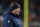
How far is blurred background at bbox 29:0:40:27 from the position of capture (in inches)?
110

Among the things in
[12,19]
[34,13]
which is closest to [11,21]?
[12,19]

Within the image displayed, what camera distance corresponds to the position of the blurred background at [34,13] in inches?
110

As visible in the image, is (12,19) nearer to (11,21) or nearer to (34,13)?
(11,21)

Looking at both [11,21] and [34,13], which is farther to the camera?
[34,13]

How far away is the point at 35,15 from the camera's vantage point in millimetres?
2809

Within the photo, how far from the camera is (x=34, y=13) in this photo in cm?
280

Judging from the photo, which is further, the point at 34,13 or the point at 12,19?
the point at 34,13

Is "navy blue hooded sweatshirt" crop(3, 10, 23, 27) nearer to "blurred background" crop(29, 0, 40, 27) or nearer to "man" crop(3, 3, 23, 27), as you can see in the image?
"man" crop(3, 3, 23, 27)

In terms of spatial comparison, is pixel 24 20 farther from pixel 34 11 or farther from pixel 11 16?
pixel 11 16


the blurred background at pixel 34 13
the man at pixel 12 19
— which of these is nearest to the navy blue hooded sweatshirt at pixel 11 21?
the man at pixel 12 19

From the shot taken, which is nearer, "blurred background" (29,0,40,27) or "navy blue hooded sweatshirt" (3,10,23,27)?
"navy blue hooded sweatshirt" (3,10,23,27)

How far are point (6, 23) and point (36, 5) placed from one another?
99 centimetres

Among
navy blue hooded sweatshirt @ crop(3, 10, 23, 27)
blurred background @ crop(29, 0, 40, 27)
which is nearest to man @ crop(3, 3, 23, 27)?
navy blue hooded sweatshirt @ crop(3, 10, 23, 27)

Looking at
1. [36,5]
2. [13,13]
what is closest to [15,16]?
[13,13]
